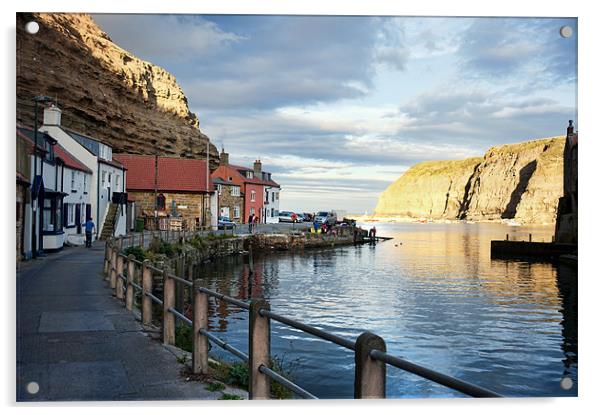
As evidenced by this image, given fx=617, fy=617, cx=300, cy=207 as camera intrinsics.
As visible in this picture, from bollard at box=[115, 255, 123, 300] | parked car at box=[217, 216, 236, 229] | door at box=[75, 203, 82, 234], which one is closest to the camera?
bollard at box=[115, 255, 123, 300]

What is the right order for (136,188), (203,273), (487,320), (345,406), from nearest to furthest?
(345,406), (487,320), (203,273), (136,188)

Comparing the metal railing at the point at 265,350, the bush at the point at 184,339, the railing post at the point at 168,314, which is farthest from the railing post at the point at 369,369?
the bush at the point at 184,339

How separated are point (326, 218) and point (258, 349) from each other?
80834 millimetres

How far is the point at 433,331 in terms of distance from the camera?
64.9 ft

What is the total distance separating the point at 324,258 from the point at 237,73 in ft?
142

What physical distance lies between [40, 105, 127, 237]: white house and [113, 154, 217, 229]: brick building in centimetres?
837

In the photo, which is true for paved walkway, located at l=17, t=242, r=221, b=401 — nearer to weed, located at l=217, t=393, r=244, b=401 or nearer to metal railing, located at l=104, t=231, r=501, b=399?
weed, located at l=217, t=393, r=244, b=401

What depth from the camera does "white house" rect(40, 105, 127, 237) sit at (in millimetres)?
38062

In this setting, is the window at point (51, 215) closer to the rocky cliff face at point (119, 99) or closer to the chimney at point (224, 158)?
the rocky cliff face at point (119, 99)

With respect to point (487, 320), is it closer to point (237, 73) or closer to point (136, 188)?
point (237, 73)

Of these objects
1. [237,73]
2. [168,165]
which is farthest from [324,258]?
[237,73]

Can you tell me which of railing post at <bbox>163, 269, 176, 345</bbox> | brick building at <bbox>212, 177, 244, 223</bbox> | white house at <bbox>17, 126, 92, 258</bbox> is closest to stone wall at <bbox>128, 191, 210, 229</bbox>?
brick building at <bbox>212, 177, 244, 223</bbox>
